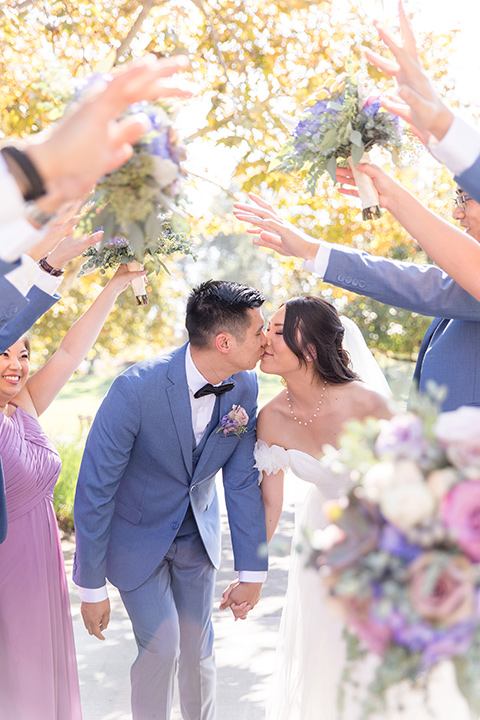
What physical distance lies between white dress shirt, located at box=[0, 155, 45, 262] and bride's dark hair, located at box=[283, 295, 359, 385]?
6.64 feet

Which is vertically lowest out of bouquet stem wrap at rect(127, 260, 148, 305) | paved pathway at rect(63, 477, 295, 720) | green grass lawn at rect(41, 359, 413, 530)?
green grass lawn at rect(41, 359, 413, 530)

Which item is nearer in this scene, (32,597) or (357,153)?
(357,153)

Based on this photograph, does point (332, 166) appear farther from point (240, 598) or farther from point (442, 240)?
point (240, 598)

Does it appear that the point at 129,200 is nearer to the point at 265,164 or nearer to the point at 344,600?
the point at 344,600

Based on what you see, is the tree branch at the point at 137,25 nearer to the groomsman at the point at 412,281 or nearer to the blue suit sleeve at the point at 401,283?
the groomsman at the point at 412,281

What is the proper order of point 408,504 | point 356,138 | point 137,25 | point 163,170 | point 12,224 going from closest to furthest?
1. point 408,504
2. point 12,224
3. point 163,170
4. point 356,138
5. point 137,25

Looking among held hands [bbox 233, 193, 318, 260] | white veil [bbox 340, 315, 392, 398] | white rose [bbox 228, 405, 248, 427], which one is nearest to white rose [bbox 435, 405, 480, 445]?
held hands [bbox 233, 193, 318, 260]

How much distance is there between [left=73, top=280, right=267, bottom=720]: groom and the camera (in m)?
3.33

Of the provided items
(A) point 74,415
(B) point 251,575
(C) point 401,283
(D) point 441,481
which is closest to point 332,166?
(C) point 401,283

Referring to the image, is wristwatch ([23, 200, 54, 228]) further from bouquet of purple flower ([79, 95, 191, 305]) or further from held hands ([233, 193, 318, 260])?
held hands ([233, 193, 318, 260])

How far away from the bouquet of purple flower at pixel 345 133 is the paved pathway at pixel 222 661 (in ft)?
6.43

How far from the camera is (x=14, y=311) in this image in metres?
2.21

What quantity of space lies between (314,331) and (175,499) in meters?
1.08

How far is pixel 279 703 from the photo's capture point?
3570mm
